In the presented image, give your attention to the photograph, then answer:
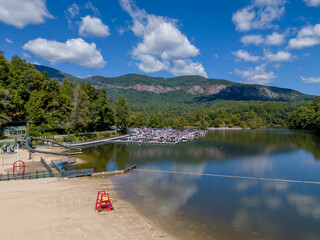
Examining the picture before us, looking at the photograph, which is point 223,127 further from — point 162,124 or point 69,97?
point 69,97

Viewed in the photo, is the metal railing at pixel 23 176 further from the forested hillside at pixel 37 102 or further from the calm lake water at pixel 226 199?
the forested hillside at pixel 37 102

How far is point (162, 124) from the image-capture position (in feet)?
406

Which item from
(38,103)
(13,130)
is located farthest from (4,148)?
(38,103)

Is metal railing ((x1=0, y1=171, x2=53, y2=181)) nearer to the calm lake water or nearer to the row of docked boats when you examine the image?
the calm lake water

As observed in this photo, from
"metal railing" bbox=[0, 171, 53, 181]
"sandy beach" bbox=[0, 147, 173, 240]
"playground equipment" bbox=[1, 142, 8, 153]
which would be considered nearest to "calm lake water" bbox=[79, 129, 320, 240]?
"sandy beach" bbox=[0, 147, 173, 240]

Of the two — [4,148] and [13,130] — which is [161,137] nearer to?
[13,130]

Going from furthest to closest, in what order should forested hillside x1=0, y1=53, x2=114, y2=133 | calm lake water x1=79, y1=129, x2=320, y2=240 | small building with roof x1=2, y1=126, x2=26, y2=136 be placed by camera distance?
1. forested hillside x1=0, y1=53, x2=114, y2=133
2. small building with roof x1=2, y1=126, x2=26, y2=136
3. calm lake water x1=79, y1=129, x2=320, y2=240

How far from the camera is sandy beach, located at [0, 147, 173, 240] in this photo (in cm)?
1338

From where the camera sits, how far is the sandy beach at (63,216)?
13375 mm

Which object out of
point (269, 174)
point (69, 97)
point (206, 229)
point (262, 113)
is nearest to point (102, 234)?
point (206, 229)

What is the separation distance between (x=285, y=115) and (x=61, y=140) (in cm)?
17700

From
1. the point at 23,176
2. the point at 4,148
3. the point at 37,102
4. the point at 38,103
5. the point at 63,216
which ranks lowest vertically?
the point at 63,216

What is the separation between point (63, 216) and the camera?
51.2 ft

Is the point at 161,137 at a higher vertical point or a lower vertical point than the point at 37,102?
lower
